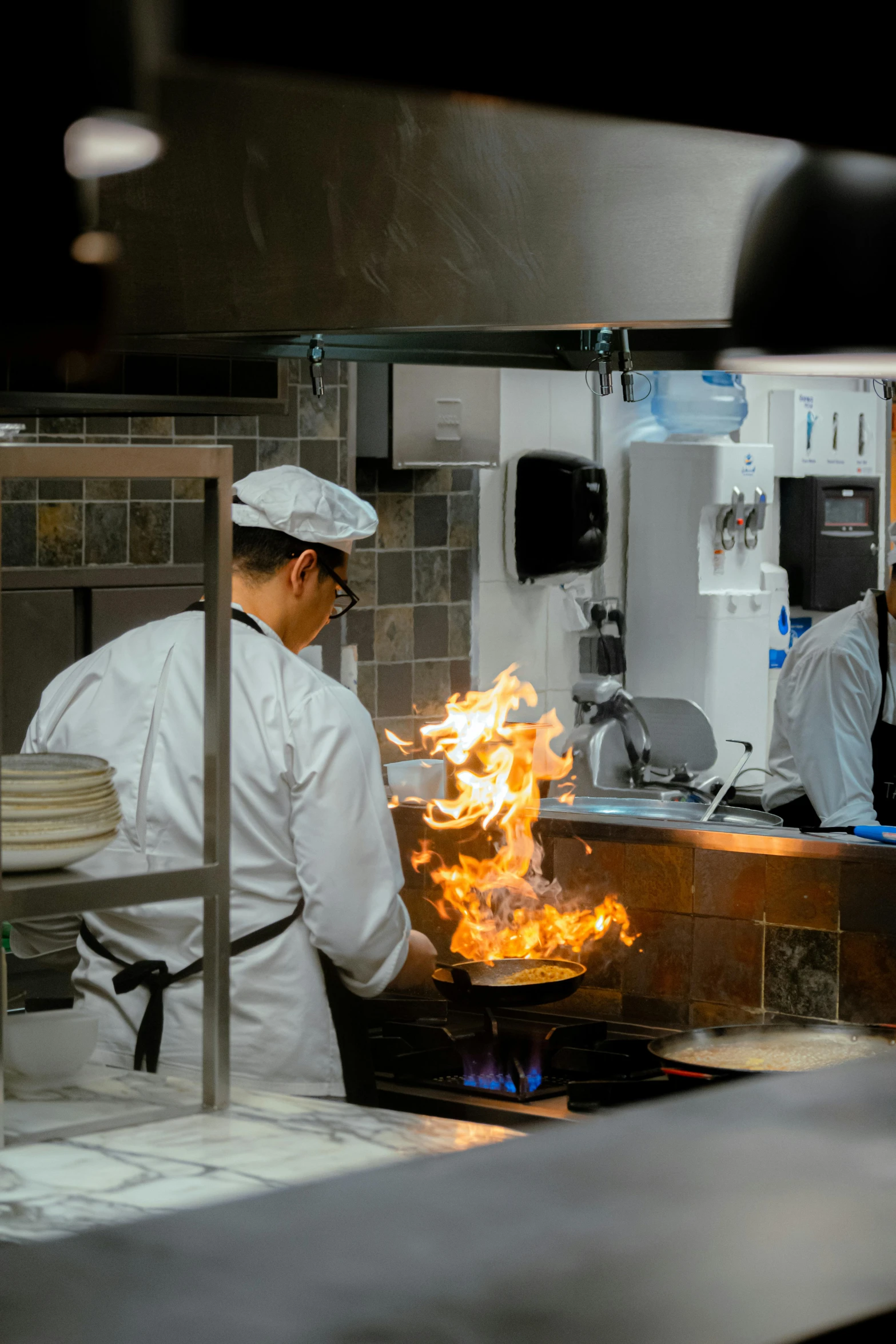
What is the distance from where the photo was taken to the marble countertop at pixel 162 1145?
1500 millimetres

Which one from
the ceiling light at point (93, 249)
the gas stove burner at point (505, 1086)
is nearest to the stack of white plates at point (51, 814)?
the gas stove burner at point (505, 1086)

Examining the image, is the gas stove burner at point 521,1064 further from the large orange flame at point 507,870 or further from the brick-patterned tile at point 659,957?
the large orange flame at point 507,870

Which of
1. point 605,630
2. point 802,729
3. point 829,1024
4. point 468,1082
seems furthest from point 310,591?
point 605,630

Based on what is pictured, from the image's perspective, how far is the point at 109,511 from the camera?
14.6 ft

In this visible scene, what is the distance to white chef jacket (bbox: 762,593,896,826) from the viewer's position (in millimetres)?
3963

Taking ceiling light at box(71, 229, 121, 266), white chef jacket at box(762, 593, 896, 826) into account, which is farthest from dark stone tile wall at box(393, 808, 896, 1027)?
ceiling light at box(71, 229, 121, 266)

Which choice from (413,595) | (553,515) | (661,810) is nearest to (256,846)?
(661,810)

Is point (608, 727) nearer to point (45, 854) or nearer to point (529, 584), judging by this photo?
point (529, 584)

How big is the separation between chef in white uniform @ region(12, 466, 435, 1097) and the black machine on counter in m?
5.07

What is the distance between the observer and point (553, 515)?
5.98 metres

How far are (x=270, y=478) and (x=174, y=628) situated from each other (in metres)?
0.40

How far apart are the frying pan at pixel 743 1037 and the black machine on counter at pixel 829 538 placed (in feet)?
15.1

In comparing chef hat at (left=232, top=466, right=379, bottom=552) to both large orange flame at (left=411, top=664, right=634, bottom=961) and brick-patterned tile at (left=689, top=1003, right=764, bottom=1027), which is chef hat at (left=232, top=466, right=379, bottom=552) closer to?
large orange flame at (left=411, top=664, right=634, bottom=961)

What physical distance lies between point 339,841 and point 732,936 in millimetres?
1047
